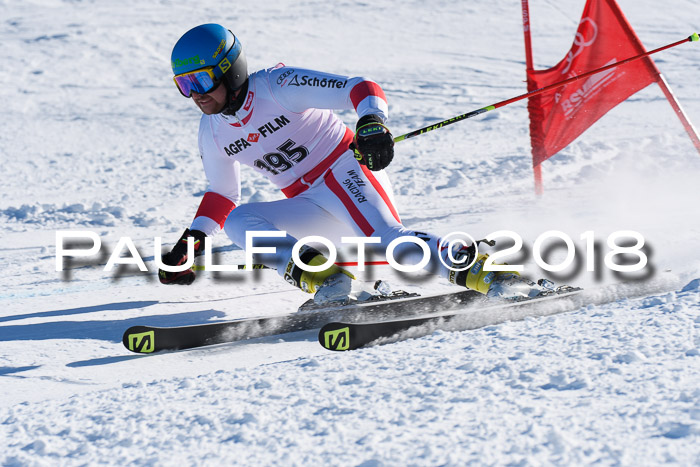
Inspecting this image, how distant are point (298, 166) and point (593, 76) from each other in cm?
335

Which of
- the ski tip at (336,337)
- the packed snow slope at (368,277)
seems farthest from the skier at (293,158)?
the ski tip at (336,337)

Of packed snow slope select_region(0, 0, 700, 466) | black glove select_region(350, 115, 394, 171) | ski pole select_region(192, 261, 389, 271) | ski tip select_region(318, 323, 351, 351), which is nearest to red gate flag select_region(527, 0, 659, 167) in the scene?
packed snow slope select_region(0, 0, 700, 466)

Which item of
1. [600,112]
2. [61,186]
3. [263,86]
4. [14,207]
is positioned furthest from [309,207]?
[61,186]

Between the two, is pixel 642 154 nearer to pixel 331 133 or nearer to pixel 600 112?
pixel 600 112

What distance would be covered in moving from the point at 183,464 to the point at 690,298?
2.23 m

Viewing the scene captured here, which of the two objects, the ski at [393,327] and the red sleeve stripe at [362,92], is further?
the red sleeve stripe at [362,92]

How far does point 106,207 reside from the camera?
734 cm

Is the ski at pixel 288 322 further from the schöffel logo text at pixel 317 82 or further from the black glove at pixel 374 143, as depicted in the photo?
the schöffel logo text at pixel 317 82

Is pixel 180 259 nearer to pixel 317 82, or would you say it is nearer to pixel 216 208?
pixel 216 208

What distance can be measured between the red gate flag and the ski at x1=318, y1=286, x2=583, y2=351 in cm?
316

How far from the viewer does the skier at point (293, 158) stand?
12.3 feet

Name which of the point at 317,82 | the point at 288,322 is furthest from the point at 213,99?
the point at 288,322

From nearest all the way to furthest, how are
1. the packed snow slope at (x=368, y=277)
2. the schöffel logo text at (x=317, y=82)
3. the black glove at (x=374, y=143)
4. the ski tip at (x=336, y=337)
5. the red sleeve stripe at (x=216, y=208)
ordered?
the packed snow slope at (x=368, y=277)
the ski tip at (x=336, y=337)
the black glove at (x=374, y=143)
the schöffel logo text at (x=317, y=82)
the red sleeve stripe at (x=216, y=208)

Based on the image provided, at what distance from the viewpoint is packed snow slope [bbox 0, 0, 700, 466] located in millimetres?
2129
